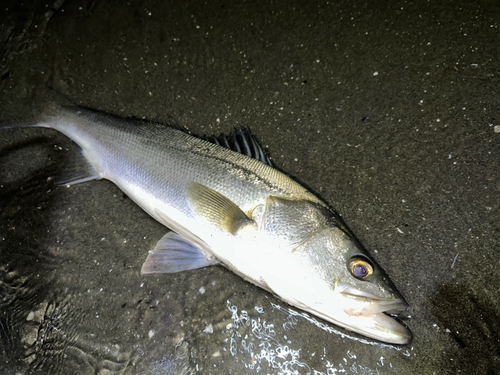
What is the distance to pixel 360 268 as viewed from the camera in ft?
5.31

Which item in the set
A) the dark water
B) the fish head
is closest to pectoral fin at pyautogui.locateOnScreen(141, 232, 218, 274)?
the dark water

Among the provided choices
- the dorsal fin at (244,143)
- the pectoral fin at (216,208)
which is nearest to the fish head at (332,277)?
the pectoral fin at (216,208)

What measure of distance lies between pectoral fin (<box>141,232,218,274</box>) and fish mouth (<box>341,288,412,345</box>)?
0.95m

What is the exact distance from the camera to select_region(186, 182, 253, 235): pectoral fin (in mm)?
1785

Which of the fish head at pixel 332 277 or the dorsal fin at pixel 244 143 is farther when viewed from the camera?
the dorsal fin at pixel 244 143

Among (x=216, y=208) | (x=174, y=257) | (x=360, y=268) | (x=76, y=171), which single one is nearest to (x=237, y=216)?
(x=216, y=208)

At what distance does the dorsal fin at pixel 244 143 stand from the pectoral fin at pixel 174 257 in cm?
78

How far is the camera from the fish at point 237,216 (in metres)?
1.58

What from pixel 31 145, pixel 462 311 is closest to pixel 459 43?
pixel 462 311

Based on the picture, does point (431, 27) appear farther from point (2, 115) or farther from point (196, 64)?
point (2, 115)

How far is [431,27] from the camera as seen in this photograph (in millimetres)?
2248

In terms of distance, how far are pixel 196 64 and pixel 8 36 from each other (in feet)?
5.78

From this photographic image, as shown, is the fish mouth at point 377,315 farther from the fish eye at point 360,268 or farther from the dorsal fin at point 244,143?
the dorsal fin at point 244,143

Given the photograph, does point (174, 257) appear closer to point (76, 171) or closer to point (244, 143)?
point (244, 143)
